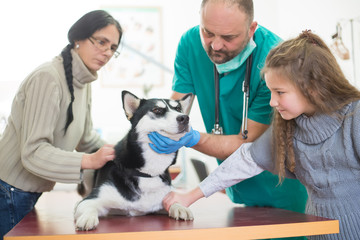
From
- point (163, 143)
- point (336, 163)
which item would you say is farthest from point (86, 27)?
point (336, 163)

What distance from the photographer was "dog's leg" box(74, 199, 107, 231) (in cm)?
99

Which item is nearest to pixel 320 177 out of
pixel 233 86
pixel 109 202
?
pixel 233 86

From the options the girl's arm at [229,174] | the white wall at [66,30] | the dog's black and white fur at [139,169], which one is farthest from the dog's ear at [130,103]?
the white wall at [66,30]

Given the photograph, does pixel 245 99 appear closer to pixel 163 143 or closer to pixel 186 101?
pixel 186 101

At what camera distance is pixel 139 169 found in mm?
1276

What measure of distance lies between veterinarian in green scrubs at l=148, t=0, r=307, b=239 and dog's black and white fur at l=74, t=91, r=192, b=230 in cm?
11

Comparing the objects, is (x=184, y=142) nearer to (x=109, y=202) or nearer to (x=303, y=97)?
(x=109, y=202)

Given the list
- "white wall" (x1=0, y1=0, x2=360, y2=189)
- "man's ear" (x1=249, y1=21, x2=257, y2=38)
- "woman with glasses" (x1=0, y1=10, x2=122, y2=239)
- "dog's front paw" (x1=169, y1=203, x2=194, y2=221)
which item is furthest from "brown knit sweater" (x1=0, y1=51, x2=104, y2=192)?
"white wall" (x1=0, y1=0, x2=360, y2=189)

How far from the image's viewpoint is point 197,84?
5.82 feet

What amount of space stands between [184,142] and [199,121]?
2555 mm

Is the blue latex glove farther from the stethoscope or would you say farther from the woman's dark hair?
the woman's dark hair

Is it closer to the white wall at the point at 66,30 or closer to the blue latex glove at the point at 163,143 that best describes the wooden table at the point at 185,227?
the blue latex glove at the point at 163,143

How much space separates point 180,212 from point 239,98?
2.27 ft

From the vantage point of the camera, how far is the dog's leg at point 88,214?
994mm
